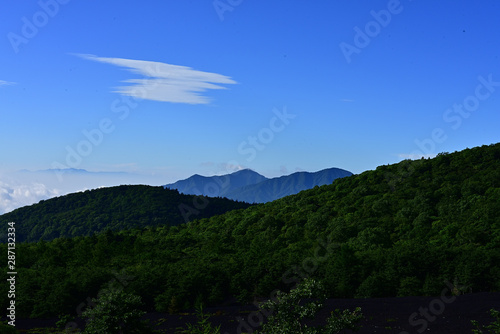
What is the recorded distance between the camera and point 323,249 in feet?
136

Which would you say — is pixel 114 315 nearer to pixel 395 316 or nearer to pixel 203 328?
pixel 203 328

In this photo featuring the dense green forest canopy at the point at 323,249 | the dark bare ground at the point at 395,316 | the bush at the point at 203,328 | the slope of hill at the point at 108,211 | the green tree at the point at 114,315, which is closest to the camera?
the green tree at the point at 114,315

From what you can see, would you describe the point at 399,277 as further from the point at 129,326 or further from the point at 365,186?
the point at 365,186

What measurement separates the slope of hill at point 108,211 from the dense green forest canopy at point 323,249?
187 feet

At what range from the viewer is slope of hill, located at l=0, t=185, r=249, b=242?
13338 cm

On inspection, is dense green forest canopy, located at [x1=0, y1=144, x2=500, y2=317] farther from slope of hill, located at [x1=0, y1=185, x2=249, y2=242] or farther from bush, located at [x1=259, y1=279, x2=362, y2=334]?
slope of hill, located at [x1=0, y1=185, x2=249, y2=242]

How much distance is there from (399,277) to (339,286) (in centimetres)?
410

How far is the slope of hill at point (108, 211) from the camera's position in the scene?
133375 millimetres

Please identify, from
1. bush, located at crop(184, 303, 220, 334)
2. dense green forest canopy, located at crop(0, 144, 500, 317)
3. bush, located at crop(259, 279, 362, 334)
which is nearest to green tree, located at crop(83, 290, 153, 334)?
bush, located at crop(184, 303, 220, 334)

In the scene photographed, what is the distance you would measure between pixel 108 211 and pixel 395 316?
12841cm

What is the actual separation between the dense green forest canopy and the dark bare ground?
2.26 m

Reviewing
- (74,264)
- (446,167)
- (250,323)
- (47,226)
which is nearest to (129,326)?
(250,323)

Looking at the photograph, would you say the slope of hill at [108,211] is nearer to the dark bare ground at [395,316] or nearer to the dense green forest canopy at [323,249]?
the dense green forest canopy at [323,249]

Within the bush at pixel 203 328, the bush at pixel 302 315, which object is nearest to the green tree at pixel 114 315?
the bush at pixel 203 328
